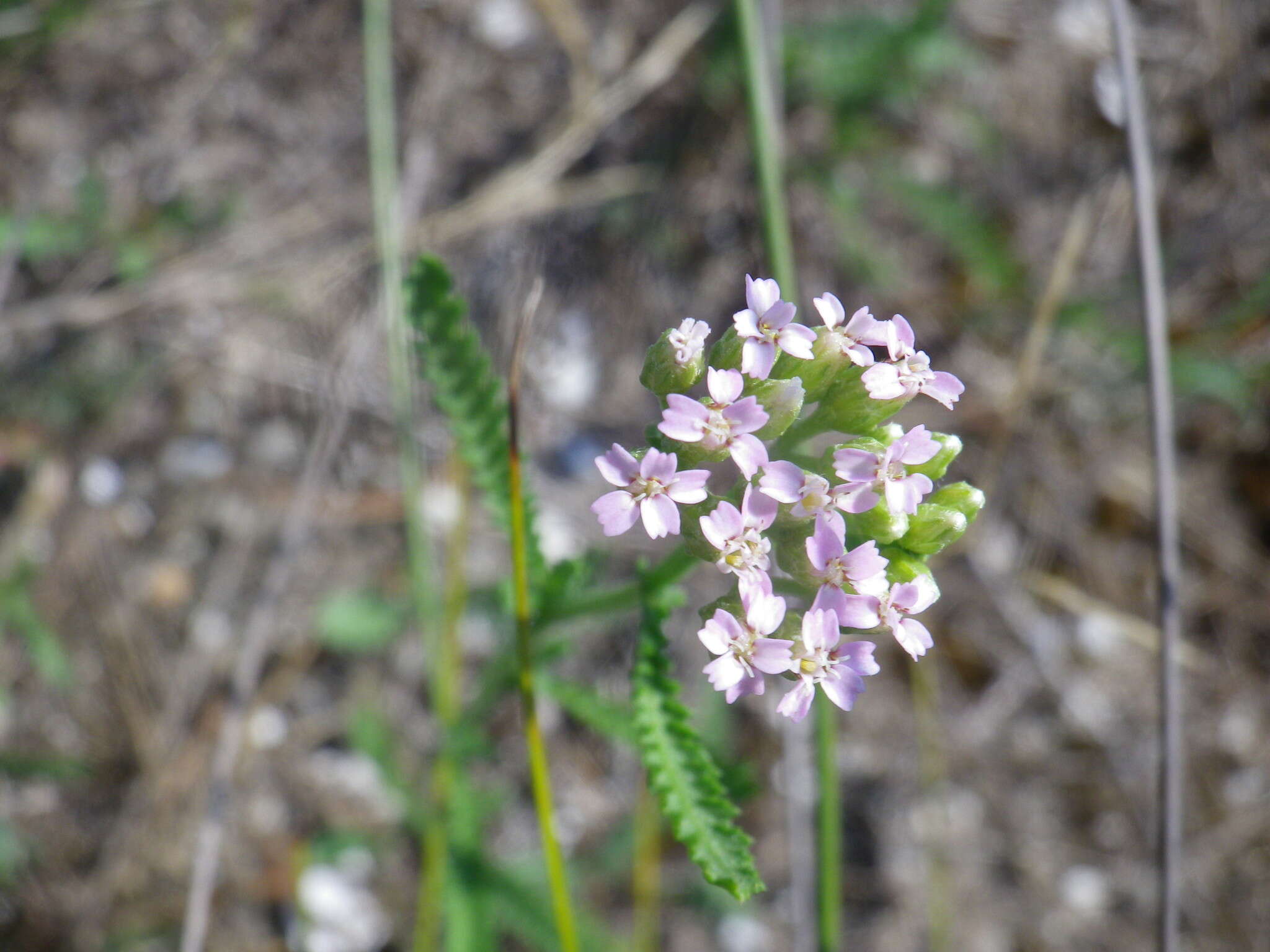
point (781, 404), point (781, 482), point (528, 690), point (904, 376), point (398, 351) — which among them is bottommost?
point (528, 690)

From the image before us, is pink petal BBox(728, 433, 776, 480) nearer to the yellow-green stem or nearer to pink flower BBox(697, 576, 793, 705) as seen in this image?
pink flower BBox(697, 576, 793, 705)

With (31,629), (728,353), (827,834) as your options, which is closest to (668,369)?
(728,353)

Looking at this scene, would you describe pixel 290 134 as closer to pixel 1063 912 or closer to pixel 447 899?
pixel 447 899

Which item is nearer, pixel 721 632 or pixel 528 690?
pixel 721 632

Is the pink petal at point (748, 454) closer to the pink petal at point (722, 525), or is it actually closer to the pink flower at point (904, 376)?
the pink petal at point (722, 525)

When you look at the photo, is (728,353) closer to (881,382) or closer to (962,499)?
(881,382)

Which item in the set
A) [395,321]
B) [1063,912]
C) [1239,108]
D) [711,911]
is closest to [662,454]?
[395,321]

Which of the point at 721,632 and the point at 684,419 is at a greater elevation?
the point at 684,419
